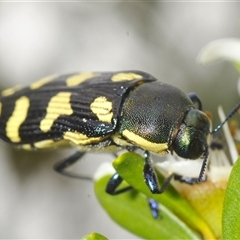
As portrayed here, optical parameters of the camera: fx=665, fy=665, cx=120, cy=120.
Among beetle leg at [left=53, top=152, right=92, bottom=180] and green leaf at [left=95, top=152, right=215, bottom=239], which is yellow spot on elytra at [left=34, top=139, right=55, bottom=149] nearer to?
beetle leg at [left=53, top=152, right=92, bottom=180]

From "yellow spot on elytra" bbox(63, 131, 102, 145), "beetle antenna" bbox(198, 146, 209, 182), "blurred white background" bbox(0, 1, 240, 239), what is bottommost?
"blurred white background" bbox(0, 1, 240, 239)

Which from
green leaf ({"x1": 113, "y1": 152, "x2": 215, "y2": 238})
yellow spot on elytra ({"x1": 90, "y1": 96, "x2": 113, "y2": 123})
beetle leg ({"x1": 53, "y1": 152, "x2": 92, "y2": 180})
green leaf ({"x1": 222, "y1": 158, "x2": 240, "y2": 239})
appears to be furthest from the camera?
beetle leg ({"x1": 53, "y1": 152, "x2": 92, "y2": 180})

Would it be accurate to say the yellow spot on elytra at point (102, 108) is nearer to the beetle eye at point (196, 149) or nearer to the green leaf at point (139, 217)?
the green leaf at point (139, 217)

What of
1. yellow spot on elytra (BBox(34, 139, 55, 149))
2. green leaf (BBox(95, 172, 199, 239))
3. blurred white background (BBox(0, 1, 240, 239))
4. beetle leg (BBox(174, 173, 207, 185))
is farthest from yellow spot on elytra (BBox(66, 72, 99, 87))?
blurred white background (BBox(0, 1, 240, 239))

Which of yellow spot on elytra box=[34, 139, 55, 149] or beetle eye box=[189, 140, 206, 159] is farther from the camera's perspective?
yellow spot on elytra box=[34, 139, 55, 149]

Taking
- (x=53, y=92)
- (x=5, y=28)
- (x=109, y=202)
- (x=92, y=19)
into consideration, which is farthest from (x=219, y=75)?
(x=109, y=202)

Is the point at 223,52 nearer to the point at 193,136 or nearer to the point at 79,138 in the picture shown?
the point at 193,136
